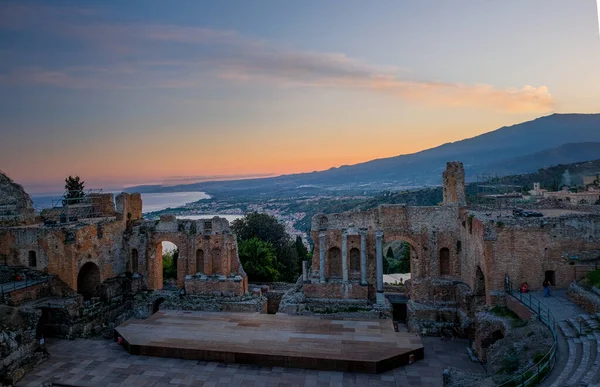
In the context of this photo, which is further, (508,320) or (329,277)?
(329,277)

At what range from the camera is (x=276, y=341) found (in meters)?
18.0

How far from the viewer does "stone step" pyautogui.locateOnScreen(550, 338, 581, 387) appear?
1035 centimetres

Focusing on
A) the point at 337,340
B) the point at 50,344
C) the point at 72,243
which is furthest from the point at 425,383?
the point at 72,243

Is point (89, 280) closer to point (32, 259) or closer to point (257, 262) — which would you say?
point (32, 259)

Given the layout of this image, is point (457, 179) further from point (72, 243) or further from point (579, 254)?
point (72, 243)

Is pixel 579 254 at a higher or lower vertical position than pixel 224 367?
higher

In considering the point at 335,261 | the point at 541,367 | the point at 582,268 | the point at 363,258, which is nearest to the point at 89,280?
the point at 335,261

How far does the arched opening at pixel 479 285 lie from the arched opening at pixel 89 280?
20.6m

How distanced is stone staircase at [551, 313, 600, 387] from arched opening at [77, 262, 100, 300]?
75.0 ft

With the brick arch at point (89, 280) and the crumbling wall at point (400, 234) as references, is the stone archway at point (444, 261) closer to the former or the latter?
the crumbling wall at point (400, 234)

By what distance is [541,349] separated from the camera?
12734 millimetres

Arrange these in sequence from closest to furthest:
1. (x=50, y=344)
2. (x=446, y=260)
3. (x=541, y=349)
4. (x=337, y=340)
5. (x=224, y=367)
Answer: (x=541, y=349) < (x=224, y=367) < (x=337, y=340) < (x=50, y=344) < (x=446, y=260)

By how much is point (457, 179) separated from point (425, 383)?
1243 centimetres

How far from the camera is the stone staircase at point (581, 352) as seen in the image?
1023cm
